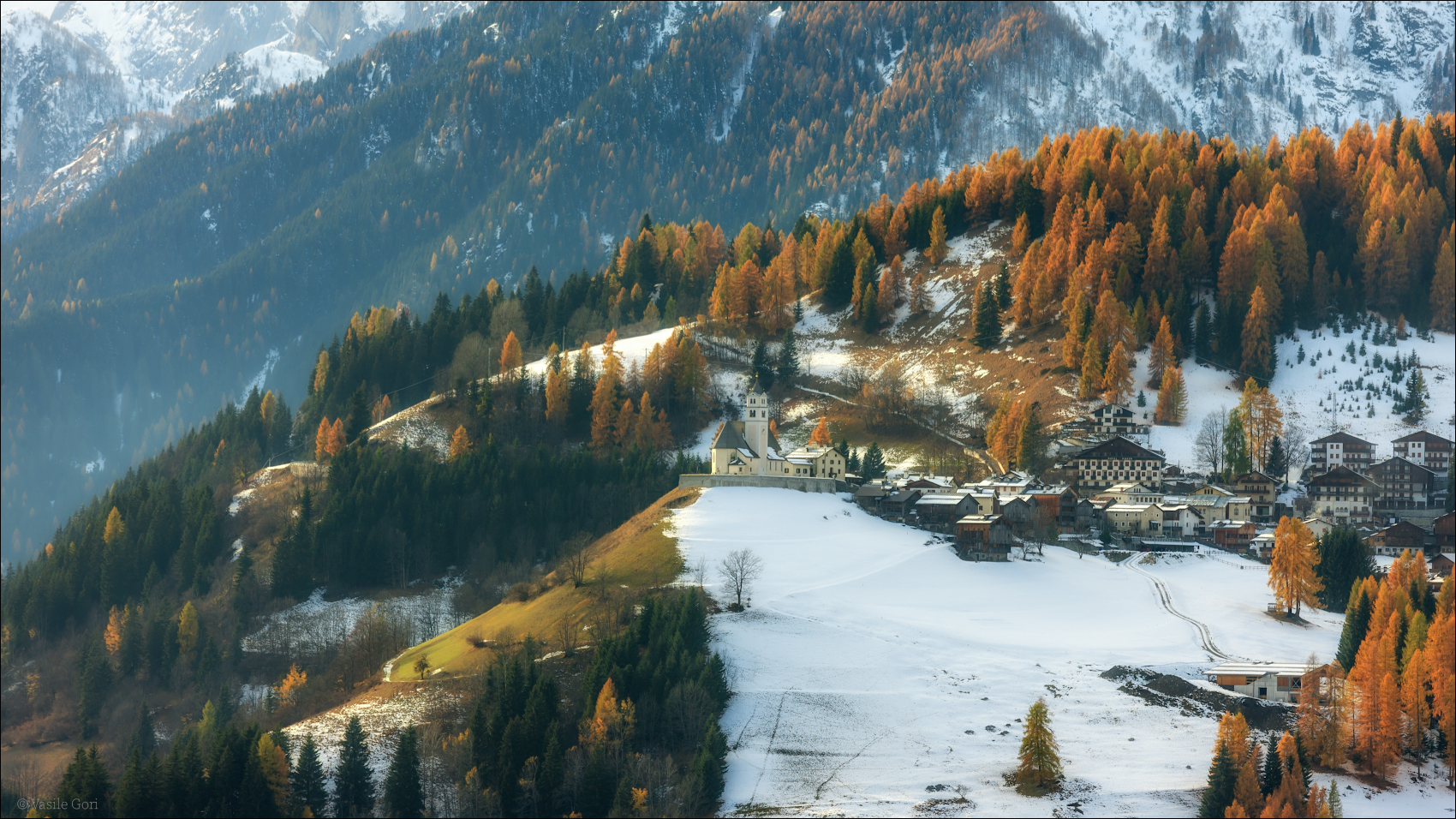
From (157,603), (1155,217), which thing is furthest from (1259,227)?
(157,603)

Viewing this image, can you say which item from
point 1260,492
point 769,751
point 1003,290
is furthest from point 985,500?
point 1003,290

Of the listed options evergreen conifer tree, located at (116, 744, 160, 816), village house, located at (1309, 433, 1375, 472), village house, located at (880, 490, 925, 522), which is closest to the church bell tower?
village house, located at (880, 490, 925, 522)

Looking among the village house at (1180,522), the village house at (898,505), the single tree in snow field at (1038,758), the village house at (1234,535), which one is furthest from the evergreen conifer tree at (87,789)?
the village house at (1234,535)

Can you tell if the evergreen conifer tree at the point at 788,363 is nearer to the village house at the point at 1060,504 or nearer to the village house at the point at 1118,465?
the village house at the point at 1118,465

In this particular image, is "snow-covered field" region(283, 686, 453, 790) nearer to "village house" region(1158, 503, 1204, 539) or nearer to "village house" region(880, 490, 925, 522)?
"village house" region(880, 490, 925, 522)

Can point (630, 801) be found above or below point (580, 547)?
below

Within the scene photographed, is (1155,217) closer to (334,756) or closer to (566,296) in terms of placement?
(566,296)
